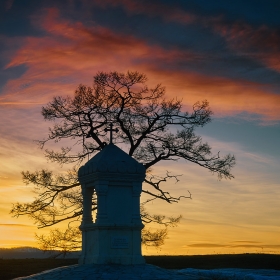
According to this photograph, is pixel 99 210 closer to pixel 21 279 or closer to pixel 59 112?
pixel 21 279

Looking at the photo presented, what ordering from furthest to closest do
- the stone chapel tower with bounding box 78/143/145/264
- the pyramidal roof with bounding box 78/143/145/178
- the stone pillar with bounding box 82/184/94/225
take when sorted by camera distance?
1. the stone pillar with bounding box 82/184/94/225
2. the pyramidal roof with bounding box 78/143/145/178
3. the stone chapel tower with bounding box 78/143/145/264

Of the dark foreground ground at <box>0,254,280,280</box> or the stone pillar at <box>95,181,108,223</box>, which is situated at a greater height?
the stone pillar at <box>95,181,108,223</box>

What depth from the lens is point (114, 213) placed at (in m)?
20.5

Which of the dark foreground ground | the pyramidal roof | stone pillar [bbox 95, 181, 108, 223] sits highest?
the pyramidal roof

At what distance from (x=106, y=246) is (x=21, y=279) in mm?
2960

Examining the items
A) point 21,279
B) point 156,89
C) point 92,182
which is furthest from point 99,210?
point 156,89

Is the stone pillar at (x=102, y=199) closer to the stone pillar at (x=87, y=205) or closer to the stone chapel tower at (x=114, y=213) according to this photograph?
the stone chapel tower at (x=114, y=213)

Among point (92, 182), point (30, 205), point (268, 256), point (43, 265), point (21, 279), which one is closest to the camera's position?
point (21, 279)

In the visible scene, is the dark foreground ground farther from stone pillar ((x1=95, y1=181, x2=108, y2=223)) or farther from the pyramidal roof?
the pyramidal roof

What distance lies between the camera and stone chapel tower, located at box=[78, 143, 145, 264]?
65.4ft

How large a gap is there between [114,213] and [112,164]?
169cm

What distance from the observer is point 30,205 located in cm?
2625

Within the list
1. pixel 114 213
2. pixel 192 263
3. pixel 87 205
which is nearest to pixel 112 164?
pixel 114 213

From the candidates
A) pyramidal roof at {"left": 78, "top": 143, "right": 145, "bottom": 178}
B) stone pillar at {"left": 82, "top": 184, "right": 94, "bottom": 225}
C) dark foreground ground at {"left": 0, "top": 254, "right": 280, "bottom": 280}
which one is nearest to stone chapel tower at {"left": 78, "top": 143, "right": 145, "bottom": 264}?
pyramidal roof at {"left": 78, "top": 143, "right": 145, "bottom": 178}
